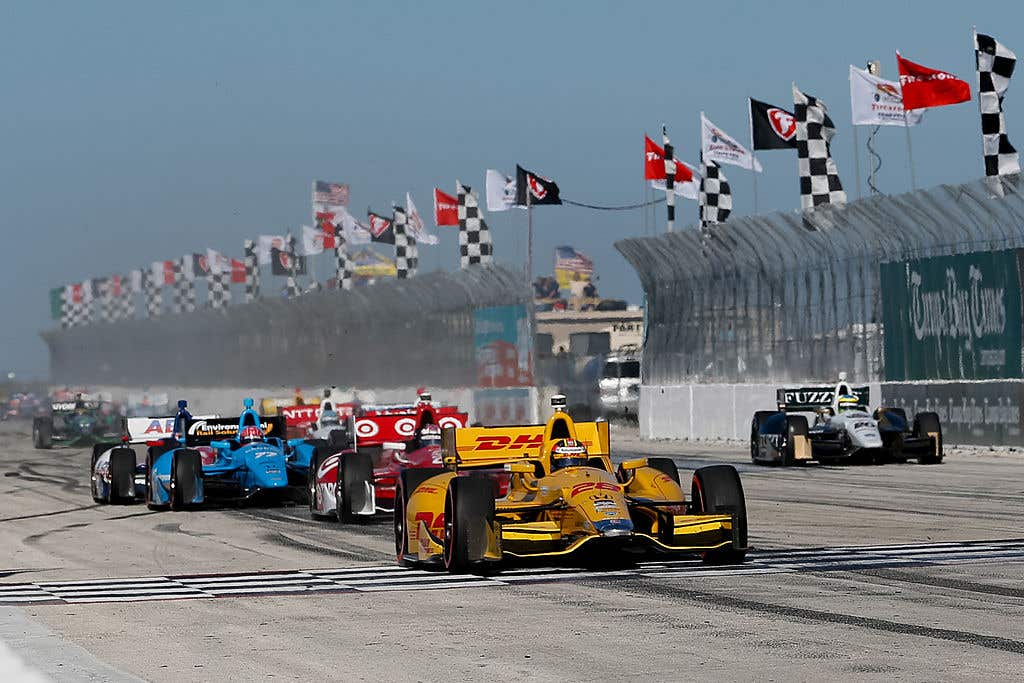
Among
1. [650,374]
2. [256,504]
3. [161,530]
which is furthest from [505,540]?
[650,374]

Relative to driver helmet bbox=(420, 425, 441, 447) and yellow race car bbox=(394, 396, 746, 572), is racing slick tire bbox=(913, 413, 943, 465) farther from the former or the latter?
yellow race car bbox=(394, 396, 746, 572)

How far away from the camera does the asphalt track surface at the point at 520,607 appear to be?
8.05 metres

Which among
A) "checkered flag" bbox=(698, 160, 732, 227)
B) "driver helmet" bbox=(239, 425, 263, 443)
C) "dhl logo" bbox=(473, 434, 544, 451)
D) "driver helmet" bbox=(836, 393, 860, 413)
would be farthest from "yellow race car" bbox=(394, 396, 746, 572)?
"checkered flag" bbox=(698, 160, 732, 227)

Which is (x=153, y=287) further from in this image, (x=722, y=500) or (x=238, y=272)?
(x=722, y=500)

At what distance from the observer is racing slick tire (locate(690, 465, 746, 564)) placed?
483 inches

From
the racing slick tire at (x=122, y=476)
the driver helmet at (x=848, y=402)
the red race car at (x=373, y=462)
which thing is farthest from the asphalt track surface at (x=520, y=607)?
the driver helmet at (x=848, y=402)

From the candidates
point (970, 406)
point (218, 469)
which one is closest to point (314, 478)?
point (218, 469)

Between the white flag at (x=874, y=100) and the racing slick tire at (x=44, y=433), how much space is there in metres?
19.4

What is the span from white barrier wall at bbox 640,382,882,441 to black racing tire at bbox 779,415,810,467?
5.73 meters

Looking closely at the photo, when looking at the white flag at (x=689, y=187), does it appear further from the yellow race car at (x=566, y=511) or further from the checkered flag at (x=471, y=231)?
the yellow race car at (x=566, y=511)

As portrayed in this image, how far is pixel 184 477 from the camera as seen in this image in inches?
778

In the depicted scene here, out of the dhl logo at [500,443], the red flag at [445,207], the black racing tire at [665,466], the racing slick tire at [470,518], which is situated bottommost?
the racing slick tire at [470,518]

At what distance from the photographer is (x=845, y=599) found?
33.1 feet

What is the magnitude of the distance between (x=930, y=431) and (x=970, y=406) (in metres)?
2.85
